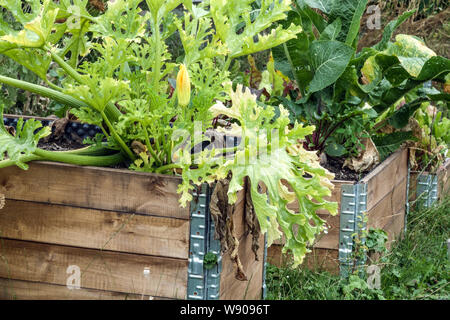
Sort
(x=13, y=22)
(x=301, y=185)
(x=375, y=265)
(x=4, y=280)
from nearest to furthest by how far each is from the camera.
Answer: (x=301, y=185) < (x=4, y=280) < (x=375, y=265) < (x=13, y=22)

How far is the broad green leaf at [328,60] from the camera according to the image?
223 centimetres

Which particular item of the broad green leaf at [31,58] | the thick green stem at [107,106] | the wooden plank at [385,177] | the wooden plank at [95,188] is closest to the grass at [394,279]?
the wooden plank at [385,177]

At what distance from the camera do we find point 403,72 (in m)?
2.41

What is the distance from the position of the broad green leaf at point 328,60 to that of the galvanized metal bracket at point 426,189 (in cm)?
122

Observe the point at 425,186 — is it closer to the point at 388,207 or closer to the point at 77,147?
the point at 388,207

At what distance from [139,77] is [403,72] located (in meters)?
1.21

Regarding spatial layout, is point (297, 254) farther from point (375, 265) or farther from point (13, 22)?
point (13, 22)

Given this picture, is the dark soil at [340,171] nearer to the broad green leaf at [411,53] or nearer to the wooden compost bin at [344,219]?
the wooden compost bin at [344,219]

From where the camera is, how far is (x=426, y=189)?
3.24 metres

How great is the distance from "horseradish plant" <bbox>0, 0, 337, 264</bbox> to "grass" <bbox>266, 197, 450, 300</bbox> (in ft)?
1.99

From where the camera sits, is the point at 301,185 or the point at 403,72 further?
the point at 403,72

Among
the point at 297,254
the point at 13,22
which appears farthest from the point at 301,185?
the point at 13,22

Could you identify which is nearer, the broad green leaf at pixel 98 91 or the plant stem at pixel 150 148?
the broad green leaf at pixel 98 91

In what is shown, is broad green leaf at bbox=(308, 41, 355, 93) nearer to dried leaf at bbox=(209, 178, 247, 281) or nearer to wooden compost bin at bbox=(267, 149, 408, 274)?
wooden compost bin at bbox=(267, 149, 408, 274)
